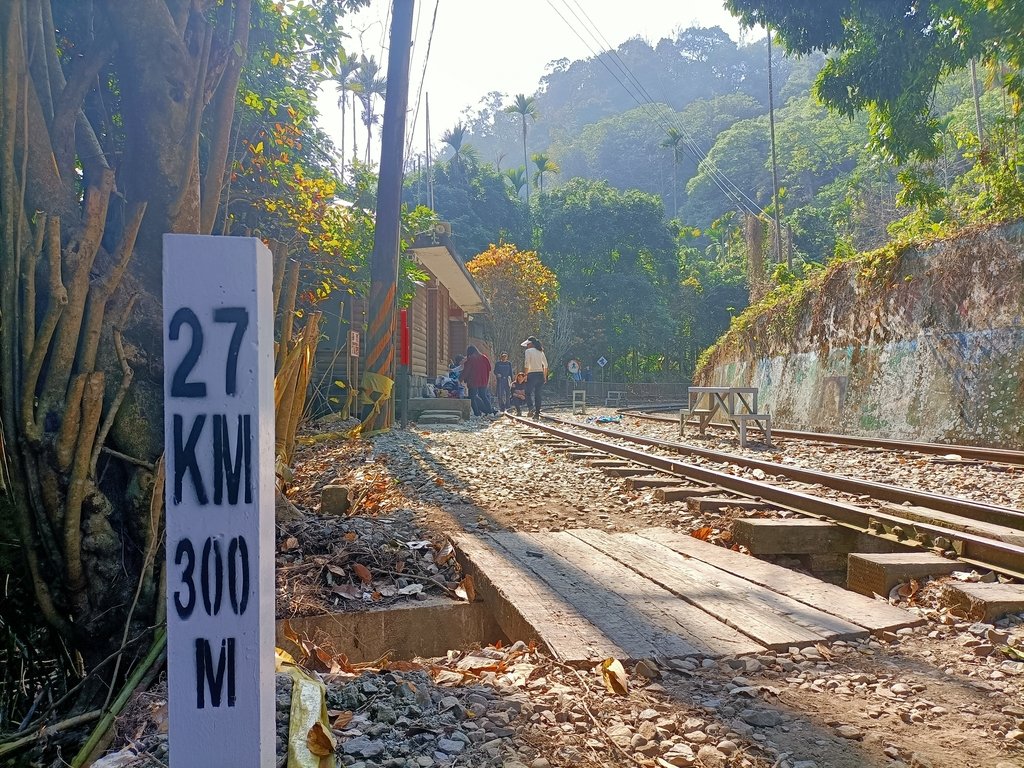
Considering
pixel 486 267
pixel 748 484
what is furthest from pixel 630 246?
pixel 748 484

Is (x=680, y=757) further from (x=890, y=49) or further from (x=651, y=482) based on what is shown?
(x=890, y=49)

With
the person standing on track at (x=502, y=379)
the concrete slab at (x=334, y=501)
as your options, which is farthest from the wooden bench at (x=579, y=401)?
the concrete slab at (x=334, y=501)

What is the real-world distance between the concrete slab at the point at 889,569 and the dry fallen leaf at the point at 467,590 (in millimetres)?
2002

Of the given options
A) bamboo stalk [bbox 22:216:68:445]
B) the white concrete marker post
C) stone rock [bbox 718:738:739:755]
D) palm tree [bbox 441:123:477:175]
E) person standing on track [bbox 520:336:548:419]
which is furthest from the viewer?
palm tree [bbox 441:123:477:175]

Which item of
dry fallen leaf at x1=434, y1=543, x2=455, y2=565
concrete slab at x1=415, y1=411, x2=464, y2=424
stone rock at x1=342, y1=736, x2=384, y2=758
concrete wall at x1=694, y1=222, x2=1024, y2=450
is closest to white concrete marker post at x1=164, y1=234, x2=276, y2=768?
stone rock at x1=342, y1=736, x2=384, y2=758

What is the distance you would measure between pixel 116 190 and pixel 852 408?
13520 mm

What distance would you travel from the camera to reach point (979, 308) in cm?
1105

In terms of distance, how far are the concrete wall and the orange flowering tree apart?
17394 millimetres

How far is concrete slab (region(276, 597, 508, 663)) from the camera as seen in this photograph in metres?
3.55

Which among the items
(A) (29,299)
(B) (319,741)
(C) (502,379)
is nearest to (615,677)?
(B) (319,741)

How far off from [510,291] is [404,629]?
1194 inches

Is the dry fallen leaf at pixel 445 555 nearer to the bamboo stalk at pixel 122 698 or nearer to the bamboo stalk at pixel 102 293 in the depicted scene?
the bamboo stalk at pixel 122 698

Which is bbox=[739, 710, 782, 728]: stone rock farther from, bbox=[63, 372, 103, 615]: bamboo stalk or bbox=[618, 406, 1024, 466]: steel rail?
bbox=[618, 406, 1024, 466]: steel rail

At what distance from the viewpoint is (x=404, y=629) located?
12.0 feet
